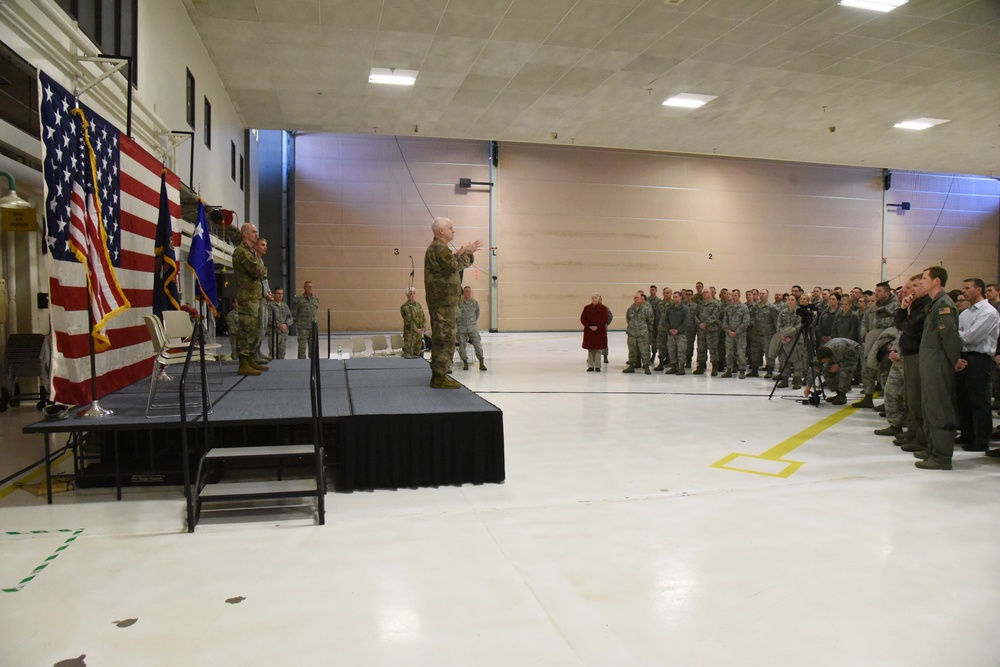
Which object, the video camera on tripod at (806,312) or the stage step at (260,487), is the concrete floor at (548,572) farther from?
the video camera on tripod at (806,312)

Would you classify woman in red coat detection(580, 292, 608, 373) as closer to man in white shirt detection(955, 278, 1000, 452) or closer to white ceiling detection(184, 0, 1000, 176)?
white ceiling detection(184, 0, 1000, 176)

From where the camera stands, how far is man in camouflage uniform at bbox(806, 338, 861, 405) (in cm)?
854

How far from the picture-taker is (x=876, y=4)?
30.1 feet

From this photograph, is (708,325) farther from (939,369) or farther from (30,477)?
(30,477)

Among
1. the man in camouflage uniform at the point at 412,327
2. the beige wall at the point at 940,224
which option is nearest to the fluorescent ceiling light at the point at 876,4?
the man in camouflage uniform at the point at 412,327

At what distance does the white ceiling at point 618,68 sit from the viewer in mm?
9641

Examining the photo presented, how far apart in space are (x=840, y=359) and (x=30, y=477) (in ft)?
29.6

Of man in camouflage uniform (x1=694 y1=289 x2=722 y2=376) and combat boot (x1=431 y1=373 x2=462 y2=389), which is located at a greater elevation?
man in camouflage uniform (x1=694 y1=289 x2=722 y2=376)

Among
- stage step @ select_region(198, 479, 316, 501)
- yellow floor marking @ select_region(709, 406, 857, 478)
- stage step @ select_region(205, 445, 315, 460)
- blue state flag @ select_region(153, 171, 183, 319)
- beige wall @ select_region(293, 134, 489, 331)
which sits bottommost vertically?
yellow floor marking @ select_region(709, 406, 857, 478)

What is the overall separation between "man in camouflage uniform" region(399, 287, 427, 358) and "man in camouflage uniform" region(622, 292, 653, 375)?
384cm

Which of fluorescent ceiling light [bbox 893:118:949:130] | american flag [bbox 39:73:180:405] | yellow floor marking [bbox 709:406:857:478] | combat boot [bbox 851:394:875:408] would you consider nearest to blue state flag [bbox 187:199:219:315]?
american flag [bbox 39:73:180:405]

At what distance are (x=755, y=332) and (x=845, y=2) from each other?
5251 millimetres

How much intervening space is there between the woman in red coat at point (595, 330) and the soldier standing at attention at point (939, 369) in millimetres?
6754

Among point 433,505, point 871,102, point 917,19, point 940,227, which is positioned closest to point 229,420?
point 433,505
